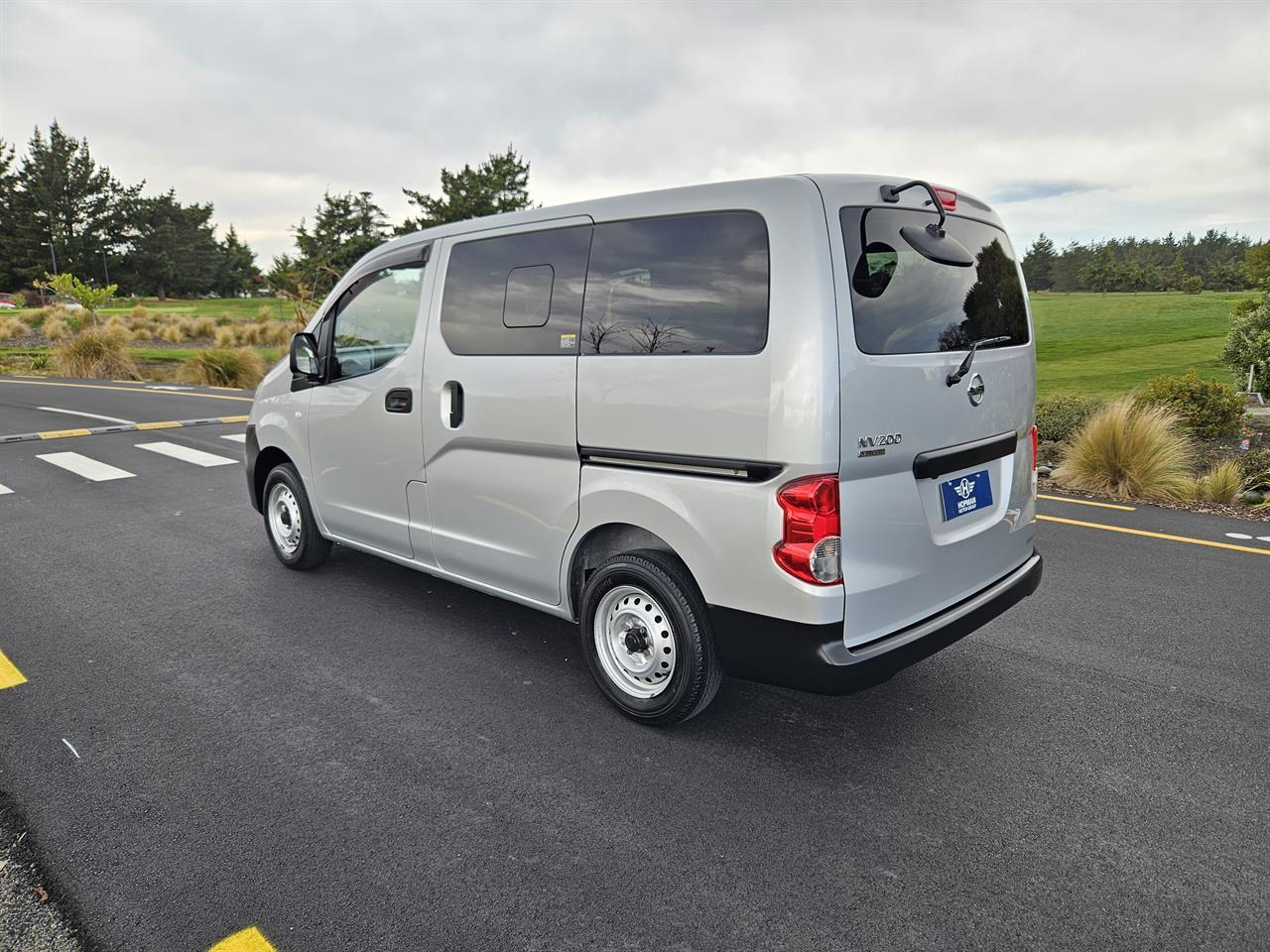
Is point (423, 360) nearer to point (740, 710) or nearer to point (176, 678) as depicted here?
point (176, 678)

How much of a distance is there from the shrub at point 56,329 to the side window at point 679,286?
34411 mm

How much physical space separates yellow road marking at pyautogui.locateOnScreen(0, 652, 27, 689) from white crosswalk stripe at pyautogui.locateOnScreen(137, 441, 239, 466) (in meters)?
5.37

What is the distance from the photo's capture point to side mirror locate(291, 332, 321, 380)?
15.2ft

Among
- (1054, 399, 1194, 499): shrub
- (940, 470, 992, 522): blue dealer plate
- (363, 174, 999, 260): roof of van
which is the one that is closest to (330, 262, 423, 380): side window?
(363, 174, 999, 260): roof of van

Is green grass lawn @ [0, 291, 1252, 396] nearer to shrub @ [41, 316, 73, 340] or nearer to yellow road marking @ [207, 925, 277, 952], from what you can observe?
shrub @ [41, 316, 73, 340]

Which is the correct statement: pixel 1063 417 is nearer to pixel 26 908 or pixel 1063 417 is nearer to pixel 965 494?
pixel 965 494

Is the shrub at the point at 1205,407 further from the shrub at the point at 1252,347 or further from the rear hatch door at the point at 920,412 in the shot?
the rear hatch door at the point at 920,412

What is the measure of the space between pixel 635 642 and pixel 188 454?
325 inches

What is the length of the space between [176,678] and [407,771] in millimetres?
1509

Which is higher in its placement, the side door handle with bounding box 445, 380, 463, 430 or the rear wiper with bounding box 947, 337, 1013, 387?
the rear wiper with bounding box 947, 337, 1013, 387

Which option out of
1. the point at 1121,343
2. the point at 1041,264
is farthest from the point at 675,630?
the point at 1041,264

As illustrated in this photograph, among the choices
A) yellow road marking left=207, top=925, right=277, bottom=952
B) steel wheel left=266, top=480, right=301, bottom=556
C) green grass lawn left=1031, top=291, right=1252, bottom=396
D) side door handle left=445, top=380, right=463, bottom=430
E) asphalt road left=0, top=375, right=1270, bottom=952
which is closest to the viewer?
yellow road marking left=207, top=925, right=277, bottom=952

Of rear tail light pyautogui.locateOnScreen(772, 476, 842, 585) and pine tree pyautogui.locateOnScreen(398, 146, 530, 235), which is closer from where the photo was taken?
rear tail light pyautogui.locateOnScreen(772, 476, 842, 585)

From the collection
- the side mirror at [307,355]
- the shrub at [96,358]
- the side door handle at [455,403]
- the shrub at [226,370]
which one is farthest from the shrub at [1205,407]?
the shrub at [96,358]
